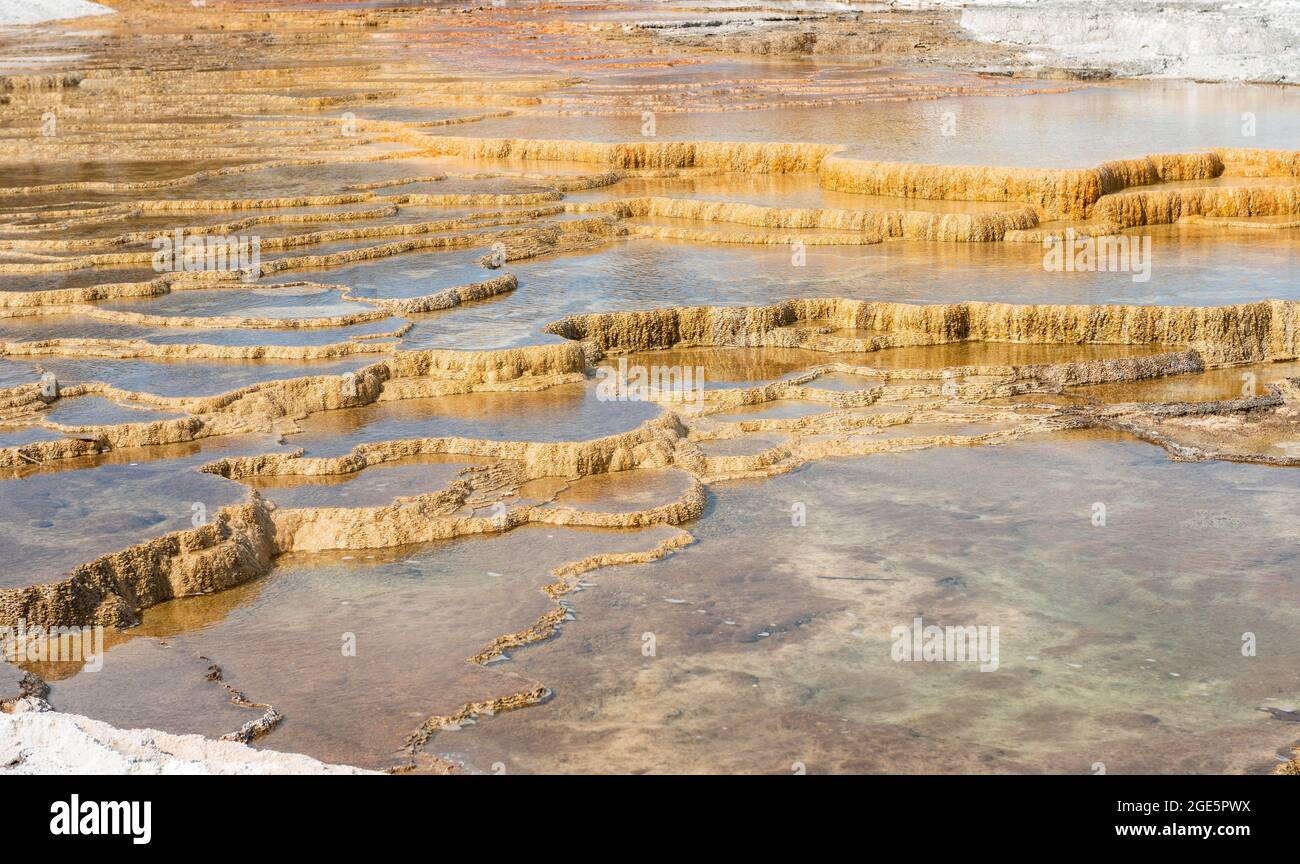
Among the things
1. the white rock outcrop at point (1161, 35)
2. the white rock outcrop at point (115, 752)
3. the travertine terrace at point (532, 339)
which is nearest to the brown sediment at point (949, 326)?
the travertine terrace at point (532, 339)

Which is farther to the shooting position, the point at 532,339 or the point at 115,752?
the point at 532,339

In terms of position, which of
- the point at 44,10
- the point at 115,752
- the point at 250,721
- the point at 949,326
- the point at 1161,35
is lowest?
the point at 250,721

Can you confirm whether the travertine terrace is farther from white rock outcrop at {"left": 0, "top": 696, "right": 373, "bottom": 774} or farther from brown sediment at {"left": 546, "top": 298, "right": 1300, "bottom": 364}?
white rock outcrop at {"left": 0, "top": 696, "right": 373, "bottom": 774}

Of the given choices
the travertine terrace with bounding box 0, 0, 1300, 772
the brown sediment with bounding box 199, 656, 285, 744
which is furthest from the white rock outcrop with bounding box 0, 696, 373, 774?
the travertine terrace with bounding box 0, 0, 1300, 772

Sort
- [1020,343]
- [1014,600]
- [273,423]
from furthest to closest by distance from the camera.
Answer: [1020,343]
[273,423]
[1014,600]

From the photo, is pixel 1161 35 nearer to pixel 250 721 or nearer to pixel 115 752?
pixel 250 721

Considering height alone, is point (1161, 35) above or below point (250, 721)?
above

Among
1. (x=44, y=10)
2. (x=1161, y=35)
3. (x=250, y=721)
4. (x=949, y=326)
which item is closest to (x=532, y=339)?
(x=949, y=326)
